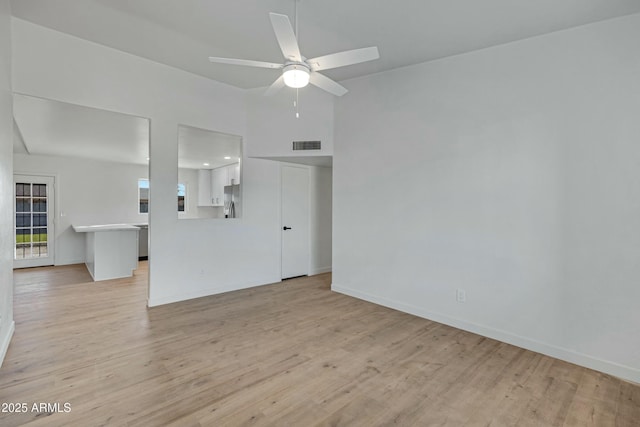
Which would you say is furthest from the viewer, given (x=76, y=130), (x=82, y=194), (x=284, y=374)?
(x=82, y=194)

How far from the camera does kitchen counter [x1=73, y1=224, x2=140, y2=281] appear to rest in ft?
18.3

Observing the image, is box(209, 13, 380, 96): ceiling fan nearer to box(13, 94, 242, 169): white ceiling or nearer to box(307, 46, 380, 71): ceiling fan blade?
box(307, 46, 380, 71): ceiling fan blade

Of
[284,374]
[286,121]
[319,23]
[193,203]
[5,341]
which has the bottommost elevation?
[284,374]

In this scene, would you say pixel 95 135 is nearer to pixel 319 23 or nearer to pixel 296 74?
pixel 319 23

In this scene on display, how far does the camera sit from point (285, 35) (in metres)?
2.04

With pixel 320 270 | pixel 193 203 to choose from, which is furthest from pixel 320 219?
pixel 193 203

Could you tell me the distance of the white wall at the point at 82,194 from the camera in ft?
23.0

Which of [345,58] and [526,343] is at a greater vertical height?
[345,58]

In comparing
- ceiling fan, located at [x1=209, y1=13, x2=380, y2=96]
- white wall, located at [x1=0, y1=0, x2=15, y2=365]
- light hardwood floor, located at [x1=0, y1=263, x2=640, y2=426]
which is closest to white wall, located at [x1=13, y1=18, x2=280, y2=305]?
white wall, located at [x1=0, y1=0, x2=15, y2=365]

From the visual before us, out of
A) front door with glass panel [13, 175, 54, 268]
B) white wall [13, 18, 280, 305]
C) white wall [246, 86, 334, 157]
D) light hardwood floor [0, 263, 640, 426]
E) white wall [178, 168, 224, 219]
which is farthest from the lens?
front door with glass panel [13, 175, 54, 268]

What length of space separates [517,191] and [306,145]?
2.95 meters

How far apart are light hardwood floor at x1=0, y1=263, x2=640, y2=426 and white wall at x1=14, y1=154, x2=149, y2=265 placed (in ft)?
13.4

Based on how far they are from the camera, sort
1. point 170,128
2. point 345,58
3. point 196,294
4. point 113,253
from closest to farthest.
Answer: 1. point 345,58
2. point 170,128
3. point 196,294
4. point 113,253

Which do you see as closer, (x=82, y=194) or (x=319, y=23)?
(x=319, y=23)
